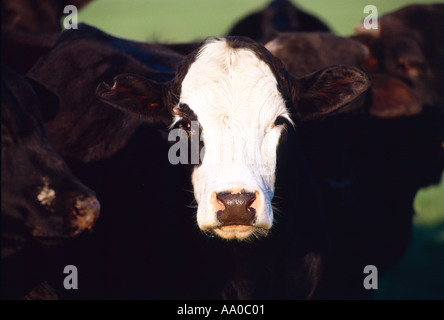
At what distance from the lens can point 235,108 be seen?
415 centimetres

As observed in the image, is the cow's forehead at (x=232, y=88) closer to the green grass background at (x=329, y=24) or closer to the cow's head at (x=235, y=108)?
the cow's head at (x=235, y=108)


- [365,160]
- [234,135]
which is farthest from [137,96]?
[365,160]

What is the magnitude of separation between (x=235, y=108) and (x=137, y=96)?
2.10 ft

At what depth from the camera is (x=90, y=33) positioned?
6.05m

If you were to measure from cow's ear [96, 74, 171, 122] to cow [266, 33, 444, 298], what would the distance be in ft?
3.86

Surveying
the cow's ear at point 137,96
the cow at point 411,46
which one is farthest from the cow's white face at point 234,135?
the cow at point 411,46

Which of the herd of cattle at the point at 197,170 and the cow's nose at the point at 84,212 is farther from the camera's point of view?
the herd of cattle at the point at 197,170

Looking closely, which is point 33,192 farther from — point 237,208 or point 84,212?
point 237,208

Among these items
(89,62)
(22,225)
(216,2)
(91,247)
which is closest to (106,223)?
(91,247)

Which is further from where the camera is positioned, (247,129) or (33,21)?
(33,21)

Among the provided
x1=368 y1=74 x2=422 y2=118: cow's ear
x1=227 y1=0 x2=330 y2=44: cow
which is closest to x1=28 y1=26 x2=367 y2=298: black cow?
x1=368 y1=74 x2=422 y2=118: cow's ear

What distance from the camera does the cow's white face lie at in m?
3.84

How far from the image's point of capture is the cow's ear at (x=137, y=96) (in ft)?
14.4
